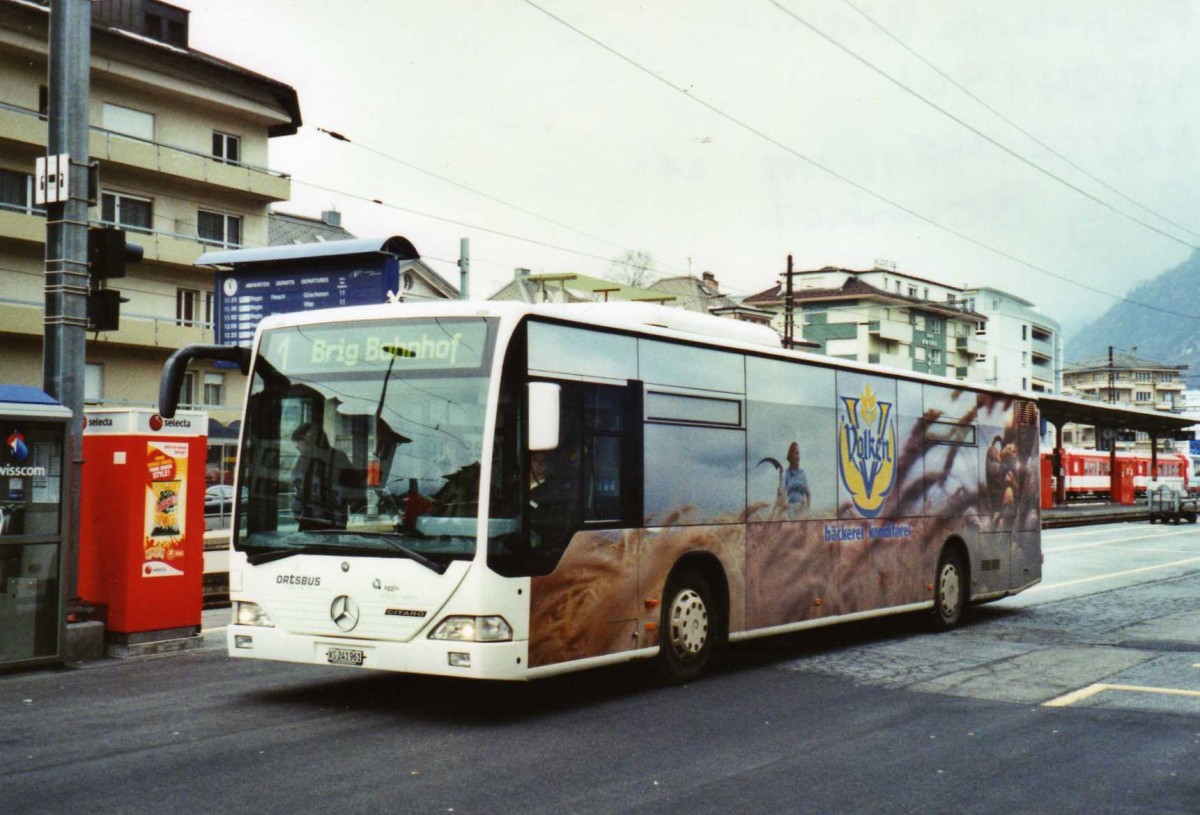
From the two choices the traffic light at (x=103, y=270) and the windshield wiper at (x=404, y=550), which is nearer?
the windshield wiper at (x=404, y=550)

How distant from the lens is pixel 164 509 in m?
A: 11.3

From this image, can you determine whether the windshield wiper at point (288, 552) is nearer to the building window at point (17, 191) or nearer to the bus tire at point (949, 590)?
the bus tire at point (949, 590)

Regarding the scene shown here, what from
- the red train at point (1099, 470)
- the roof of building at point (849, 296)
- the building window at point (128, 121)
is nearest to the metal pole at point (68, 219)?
the building window at point (128, 121)

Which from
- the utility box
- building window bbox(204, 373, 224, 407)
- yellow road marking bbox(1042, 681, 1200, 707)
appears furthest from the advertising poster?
building window bbox(204, 373, 224, 407)

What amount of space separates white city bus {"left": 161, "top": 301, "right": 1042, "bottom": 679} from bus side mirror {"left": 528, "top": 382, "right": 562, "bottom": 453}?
1 centimetres

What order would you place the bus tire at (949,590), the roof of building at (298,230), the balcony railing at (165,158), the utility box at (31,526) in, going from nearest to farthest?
the utility box at (31,526), the bus tire at (949,590), the balcony railing at (165,158), the roof of building at (298,230)

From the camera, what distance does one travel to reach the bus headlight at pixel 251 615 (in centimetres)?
889

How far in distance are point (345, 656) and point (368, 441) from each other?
1450 mm

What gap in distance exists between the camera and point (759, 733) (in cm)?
809

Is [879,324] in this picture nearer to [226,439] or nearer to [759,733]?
[226,439]

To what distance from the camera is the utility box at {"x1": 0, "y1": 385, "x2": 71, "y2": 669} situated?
10172mm

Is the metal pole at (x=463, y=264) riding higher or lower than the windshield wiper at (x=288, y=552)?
higher

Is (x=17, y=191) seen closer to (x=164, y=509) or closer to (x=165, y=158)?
(x=165, y=158)

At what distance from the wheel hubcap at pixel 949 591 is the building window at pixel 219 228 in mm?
34420
